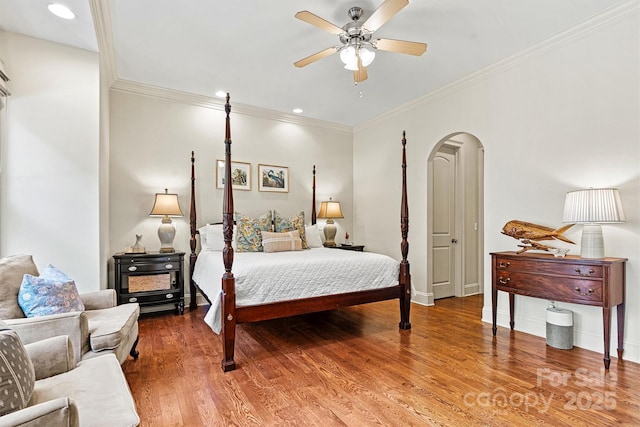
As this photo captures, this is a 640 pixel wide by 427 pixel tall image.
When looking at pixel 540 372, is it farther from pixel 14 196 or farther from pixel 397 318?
pixel 14 196

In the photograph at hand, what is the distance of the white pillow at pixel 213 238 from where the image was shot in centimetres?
414

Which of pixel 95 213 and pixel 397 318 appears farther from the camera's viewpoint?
pixel 397 318

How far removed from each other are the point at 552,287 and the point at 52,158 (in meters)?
4.47

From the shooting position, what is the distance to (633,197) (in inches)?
103

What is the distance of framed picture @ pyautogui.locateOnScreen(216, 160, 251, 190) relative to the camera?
4684mm

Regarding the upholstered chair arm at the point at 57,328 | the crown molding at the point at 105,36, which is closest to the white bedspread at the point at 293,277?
the upholstered chair arm at the point at 57,328

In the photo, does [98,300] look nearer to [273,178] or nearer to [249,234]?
[249,234]

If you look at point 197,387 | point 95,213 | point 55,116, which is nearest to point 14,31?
point 55,116

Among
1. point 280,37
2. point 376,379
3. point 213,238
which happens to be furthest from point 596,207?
point 213,238

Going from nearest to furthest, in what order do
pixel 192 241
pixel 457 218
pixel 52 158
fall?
pixel 52 158
pixel 192 241
pixel 457 218

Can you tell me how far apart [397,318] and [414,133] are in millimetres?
2594

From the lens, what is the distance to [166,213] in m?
Answer: 3.96

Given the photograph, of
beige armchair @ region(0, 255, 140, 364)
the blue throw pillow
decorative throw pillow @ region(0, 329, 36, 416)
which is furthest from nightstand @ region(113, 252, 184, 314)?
decorative throw pillow @ region(0, 329, 36, 416)

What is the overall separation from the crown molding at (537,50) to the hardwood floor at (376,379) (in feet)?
9.21
